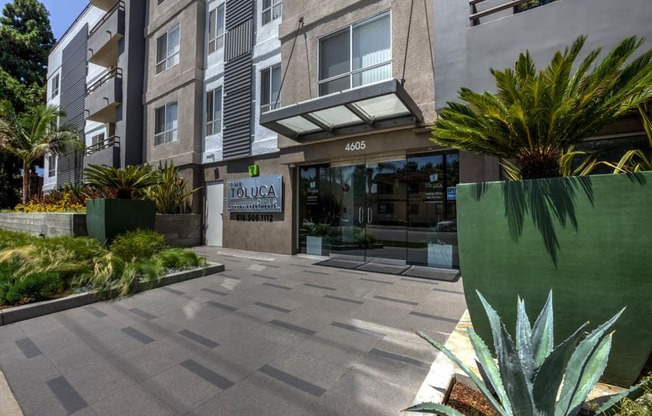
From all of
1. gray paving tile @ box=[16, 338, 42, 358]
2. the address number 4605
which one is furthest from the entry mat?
gray paving tile @ box=[16, 338, 42, 358]

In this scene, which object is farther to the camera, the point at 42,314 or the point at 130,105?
the point at 130,105

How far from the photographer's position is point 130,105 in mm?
14961

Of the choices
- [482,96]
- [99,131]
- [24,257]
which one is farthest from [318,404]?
[99,131]

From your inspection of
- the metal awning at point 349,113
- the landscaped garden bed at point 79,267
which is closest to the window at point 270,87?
the metal awning at point 349,113

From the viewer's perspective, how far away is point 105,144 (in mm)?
17250

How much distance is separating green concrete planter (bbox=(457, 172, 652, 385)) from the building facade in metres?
4.18

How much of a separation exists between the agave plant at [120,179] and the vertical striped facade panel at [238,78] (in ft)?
11.8

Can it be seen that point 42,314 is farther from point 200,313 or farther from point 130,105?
point 130,105

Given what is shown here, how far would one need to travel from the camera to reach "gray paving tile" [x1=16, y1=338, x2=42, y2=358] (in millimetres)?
3380

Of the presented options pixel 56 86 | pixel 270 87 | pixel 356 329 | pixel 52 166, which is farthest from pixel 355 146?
pixel 56 86

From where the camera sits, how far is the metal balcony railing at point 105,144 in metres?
15.3

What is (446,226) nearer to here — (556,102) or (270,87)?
(556,102)

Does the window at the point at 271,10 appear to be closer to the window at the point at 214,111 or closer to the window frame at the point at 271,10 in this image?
the window frame at the point at 271,10

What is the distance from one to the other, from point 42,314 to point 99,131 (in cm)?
1808
